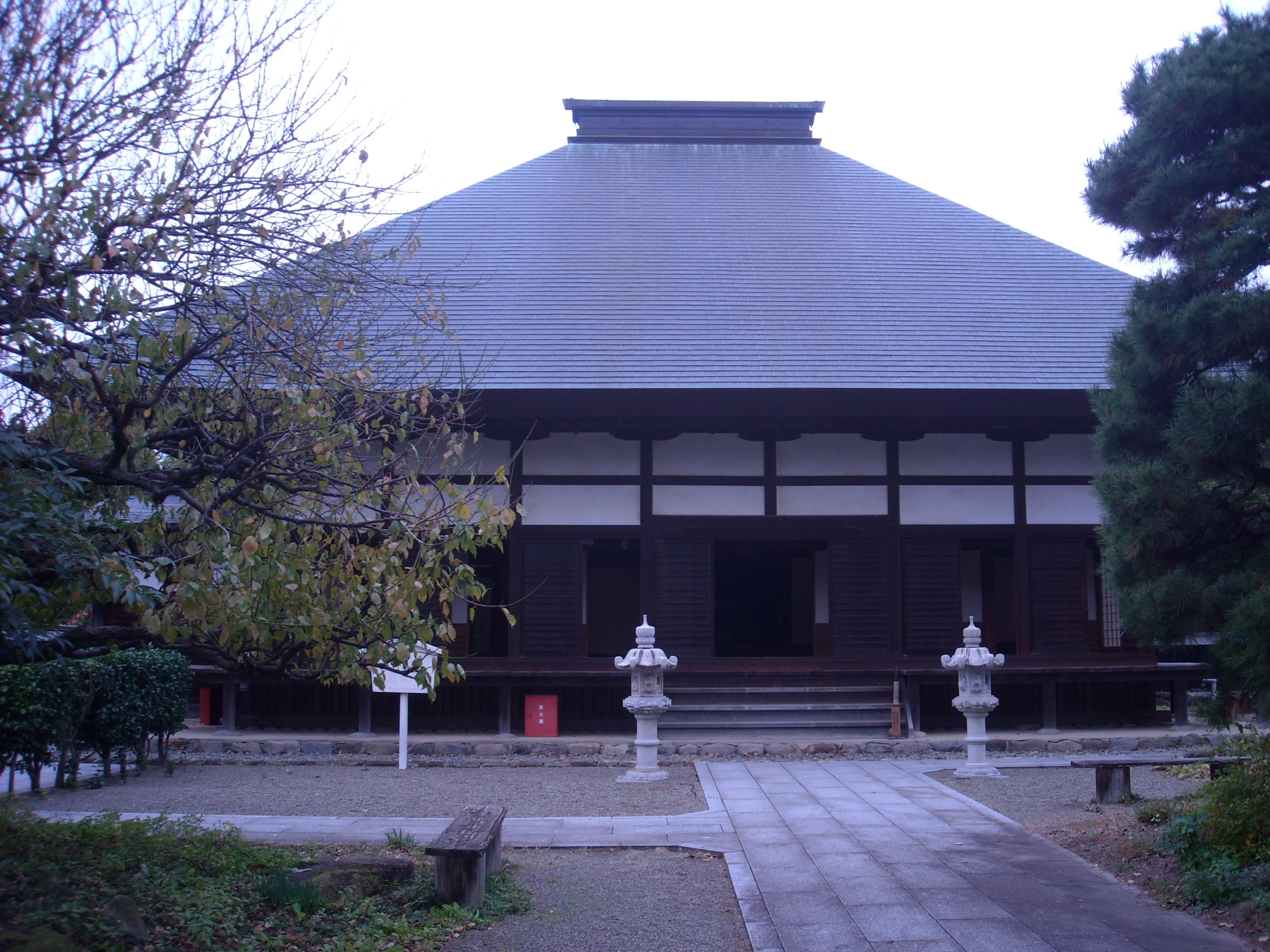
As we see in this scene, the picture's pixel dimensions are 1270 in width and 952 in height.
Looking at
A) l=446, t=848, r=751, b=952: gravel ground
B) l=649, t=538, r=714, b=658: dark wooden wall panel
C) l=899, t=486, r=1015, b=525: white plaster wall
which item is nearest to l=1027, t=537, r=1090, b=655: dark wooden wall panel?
l=899, t=486, r=1015, b=525: white plaster wall

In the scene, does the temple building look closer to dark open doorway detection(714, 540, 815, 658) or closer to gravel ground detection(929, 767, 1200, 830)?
gravel ground detection(929, 767, 1200, 830)

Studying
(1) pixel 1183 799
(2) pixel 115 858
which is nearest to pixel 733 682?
(1) pixel 1183 799

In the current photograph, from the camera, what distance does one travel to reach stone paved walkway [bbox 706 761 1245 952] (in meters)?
5.00

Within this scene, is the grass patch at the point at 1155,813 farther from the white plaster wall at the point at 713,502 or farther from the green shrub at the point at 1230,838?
the white plaster wall at the point at 713,502

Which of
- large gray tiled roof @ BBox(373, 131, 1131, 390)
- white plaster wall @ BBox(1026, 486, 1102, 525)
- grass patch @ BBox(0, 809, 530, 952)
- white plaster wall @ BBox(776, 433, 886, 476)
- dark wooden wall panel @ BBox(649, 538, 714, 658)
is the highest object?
large gray tiled roof @ BBox(373, 131, 1131, 390)

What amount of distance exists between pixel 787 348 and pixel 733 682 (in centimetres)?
425

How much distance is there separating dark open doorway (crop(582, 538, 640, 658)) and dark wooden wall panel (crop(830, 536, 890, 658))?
6103 millimetres

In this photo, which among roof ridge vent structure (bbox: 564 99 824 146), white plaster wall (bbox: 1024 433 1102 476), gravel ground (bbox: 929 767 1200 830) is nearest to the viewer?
gravel ground (bbox: 929 767 1200 830)

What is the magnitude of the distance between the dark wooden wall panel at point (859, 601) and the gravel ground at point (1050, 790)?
2.31 metres

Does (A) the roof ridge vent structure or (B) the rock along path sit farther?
(A) the roof ridge vent structure

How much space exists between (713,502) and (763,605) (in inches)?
251

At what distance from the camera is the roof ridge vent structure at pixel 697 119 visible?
1967 cm

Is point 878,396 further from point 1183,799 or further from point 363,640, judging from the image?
point 363,640

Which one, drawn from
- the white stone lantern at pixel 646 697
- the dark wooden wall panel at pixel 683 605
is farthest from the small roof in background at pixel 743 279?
the white stone lantern at pixel 646 697
